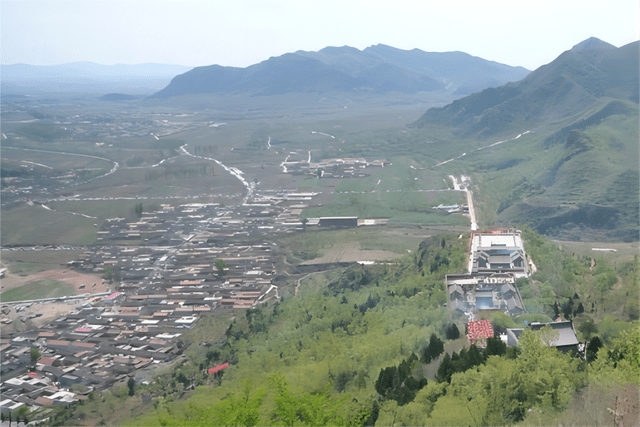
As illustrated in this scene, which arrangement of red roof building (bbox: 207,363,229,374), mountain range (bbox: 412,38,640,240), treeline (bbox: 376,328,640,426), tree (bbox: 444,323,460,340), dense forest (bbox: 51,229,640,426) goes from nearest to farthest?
treeline (bbox: 376,328,640,426), dense forest (bbox: 51,229,640,426), tree (bbox: 444,323,460,340), red roof building (bbox: 207,363,229,374), mountain range (bbox: 412,38,640,240)

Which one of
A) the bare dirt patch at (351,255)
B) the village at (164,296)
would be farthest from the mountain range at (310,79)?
the bare dirt patch at (351,255)

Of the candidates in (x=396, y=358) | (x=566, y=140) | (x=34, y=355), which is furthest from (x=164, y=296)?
(x=566, y=140)

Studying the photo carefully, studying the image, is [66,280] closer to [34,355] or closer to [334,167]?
[34,355]

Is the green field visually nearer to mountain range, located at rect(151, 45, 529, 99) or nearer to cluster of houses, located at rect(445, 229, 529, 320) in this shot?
cluster of houses, located at rect(445, 229, 529, 320)

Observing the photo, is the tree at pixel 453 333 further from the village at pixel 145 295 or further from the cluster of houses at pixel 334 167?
the cluster of houses at pixel 334 167

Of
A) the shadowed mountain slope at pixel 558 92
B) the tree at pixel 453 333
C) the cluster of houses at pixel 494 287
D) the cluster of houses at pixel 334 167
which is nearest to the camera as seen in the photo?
the cluster of houses at pixel 494 287

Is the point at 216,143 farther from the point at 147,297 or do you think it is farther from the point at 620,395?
the point at 620,395

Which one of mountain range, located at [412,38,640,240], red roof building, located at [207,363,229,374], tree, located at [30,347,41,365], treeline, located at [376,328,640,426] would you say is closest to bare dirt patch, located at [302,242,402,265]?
mountain range, located at [412,38,640,240]
